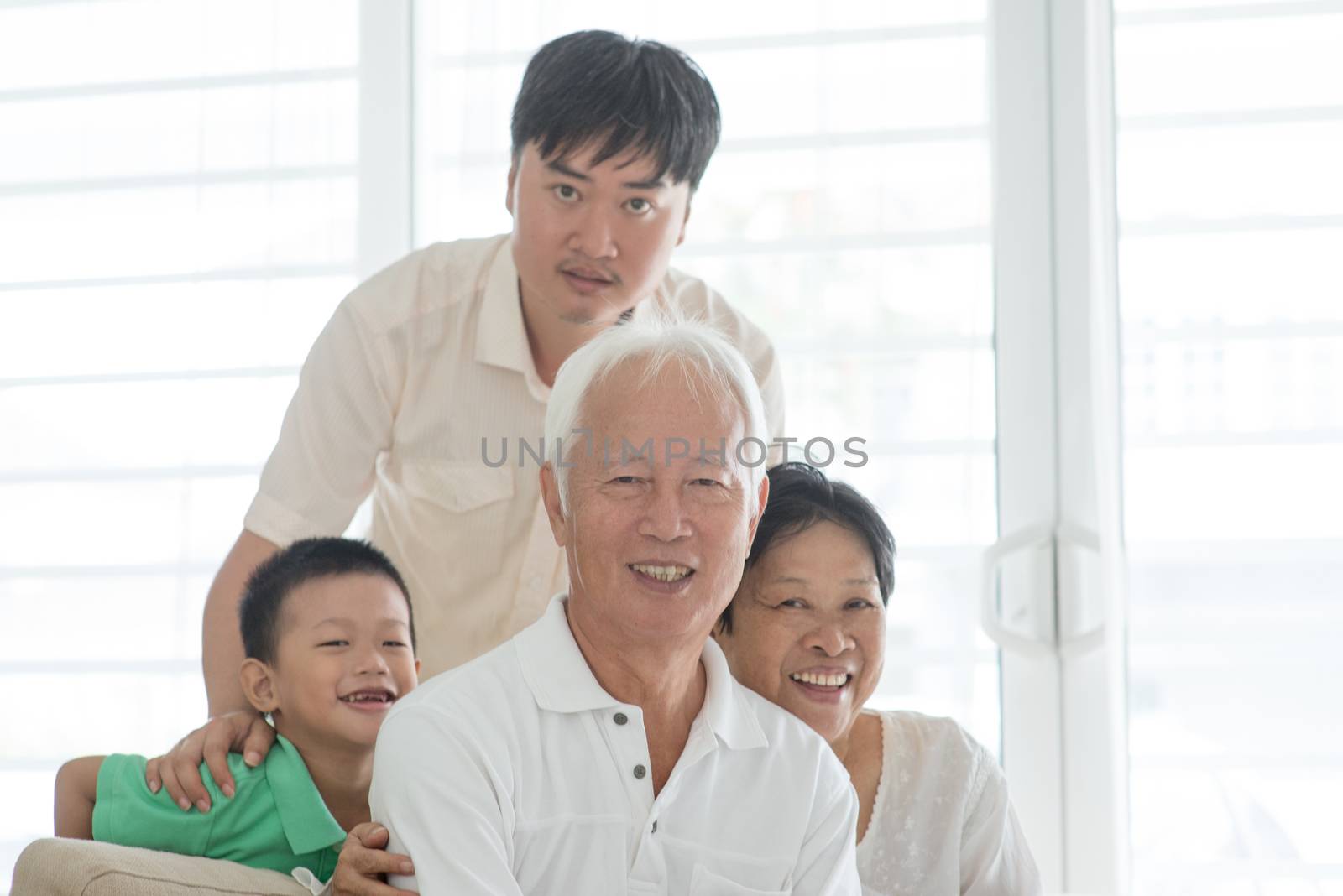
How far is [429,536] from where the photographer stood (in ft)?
7.14

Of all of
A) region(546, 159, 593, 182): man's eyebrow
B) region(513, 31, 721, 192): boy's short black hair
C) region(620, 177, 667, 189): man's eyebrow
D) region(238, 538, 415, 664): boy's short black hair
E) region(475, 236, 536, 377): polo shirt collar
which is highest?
region(513, 31, 721, 192): boy's short black hair

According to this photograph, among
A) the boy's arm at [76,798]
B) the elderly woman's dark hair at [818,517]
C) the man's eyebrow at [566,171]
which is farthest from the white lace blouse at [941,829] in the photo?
the boy's arm at [76,798]

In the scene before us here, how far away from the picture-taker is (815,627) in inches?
67.0

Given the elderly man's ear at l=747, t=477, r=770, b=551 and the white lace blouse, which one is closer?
the elderly man's ear at l=747, t=477, r=770, b=551

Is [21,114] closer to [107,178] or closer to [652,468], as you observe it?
[107,178]

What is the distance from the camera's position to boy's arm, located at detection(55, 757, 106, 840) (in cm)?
169

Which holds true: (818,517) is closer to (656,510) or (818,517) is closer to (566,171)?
(656,510)

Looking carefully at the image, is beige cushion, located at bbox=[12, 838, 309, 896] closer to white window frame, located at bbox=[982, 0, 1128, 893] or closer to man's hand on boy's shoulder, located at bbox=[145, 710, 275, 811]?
man's hand on boy's shoulder, located at bbox=[145, 710, 275, 811]

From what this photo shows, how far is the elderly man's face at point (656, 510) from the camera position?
1.38 m

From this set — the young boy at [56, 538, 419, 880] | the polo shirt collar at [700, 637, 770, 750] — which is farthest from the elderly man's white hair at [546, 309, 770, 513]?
the young boy at [56, 538, 419, 880]

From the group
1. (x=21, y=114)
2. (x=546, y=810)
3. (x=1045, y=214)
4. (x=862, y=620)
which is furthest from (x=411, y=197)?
(x=546, y=810)

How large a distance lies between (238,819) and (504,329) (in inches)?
34.4

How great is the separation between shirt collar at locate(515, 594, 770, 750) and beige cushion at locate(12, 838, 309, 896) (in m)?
0.40

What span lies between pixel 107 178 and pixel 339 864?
2437 millimetres
